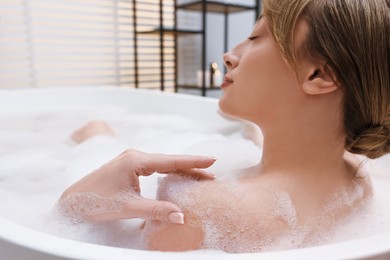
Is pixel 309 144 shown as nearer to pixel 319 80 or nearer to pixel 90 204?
pixel 319 80

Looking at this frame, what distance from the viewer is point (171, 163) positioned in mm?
583

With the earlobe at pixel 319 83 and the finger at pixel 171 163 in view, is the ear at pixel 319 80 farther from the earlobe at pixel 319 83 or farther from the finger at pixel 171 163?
the finger at pixel 171 163

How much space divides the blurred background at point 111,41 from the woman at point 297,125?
249 centimetres

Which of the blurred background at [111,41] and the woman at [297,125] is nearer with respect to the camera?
the woman at [297,125]

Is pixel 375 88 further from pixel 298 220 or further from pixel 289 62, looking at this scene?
pixel 298 220

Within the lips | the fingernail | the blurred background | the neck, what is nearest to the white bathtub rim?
the fingernail

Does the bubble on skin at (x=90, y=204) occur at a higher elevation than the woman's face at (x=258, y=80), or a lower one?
lower

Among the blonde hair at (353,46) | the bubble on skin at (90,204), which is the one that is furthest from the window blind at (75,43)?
the blonde hair at (353,46)

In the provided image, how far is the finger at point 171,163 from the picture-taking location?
0.58 m

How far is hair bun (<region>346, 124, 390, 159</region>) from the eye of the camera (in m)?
0.61

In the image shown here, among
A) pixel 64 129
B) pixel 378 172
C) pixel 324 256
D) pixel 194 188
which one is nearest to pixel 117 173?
pixel 194 188

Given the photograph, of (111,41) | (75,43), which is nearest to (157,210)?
→ (75,43)

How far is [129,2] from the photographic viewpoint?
139 inches

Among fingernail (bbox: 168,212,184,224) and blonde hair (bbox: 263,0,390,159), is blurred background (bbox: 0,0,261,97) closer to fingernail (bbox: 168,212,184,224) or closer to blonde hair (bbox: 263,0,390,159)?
blonde hair (bbox: 263,0,390,159)
